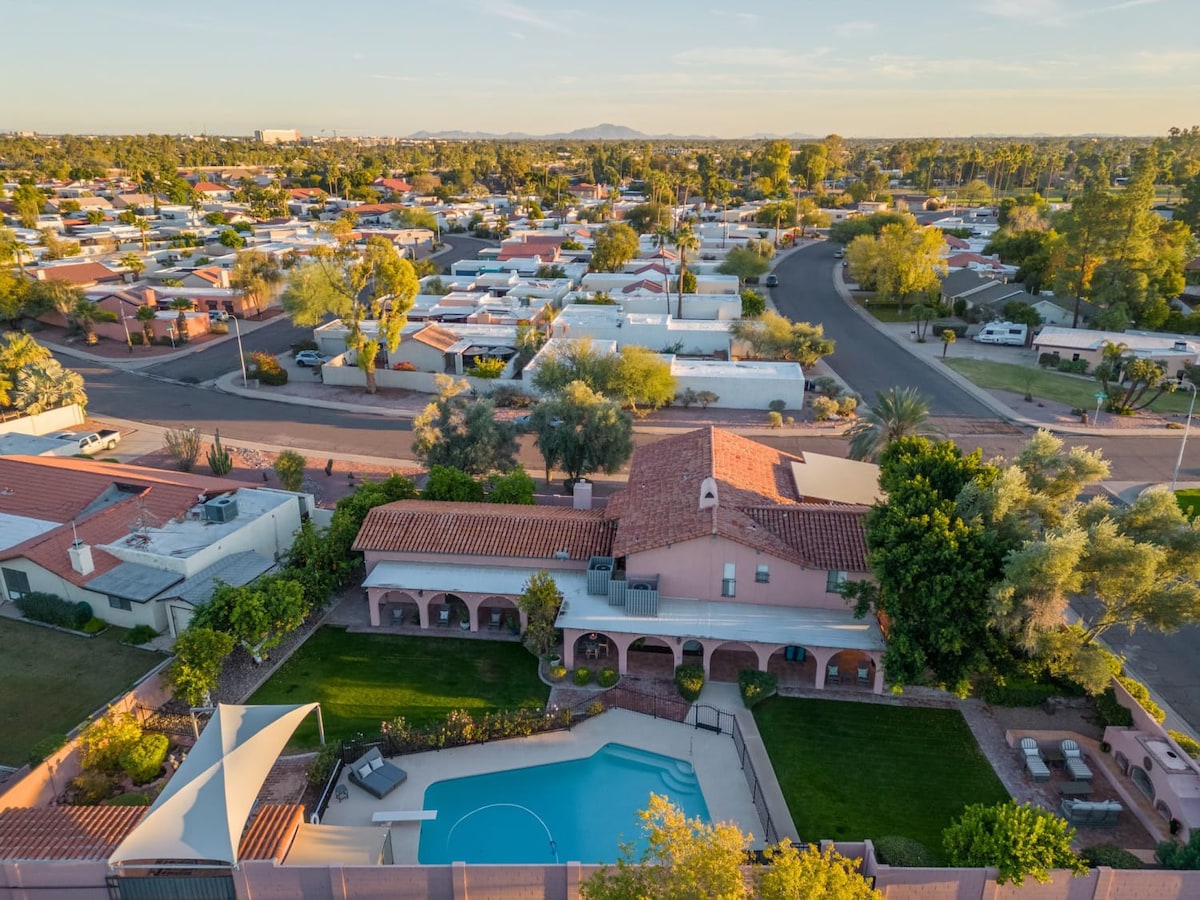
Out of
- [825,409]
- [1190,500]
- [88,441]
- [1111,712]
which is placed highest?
[825,409]

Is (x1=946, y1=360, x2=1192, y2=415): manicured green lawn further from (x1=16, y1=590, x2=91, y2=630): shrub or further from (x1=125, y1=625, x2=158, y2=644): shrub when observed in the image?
(x1=16, y1=590, x2=91, y2=630): shrub

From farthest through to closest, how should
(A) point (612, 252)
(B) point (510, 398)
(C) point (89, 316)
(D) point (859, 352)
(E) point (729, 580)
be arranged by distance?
(A) point (612, 252) → (C) point (89, 316) → (D) point (859, 352) → (B) point (510, 398) → (E) point (729, 580)

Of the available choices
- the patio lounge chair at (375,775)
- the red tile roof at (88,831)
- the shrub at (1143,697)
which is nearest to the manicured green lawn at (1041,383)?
the shrub at (1143,697)

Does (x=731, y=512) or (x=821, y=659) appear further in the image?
(x=731, y=512)

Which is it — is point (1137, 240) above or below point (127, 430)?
above

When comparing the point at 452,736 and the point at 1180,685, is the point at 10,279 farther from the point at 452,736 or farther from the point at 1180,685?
the point at 1180,685

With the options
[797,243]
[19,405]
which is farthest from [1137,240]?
[19,405]

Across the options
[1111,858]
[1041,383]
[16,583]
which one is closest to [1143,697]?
[1111,858]

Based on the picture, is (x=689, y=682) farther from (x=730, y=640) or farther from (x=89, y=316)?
(x=89, y=316)
